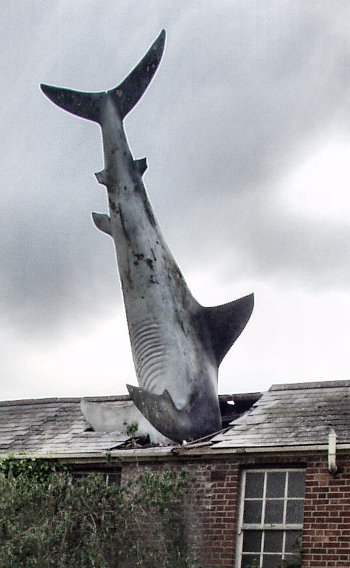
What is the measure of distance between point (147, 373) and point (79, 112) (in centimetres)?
427

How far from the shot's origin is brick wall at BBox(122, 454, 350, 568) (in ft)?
40.4

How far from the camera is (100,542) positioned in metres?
12.6

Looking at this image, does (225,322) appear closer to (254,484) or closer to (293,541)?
(254,484)

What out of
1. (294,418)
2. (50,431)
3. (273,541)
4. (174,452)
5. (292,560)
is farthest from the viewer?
(50,431)

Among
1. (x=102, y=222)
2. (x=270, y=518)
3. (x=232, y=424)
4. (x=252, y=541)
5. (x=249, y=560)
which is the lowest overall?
(x=249, y=560)

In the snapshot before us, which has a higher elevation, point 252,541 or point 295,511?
point 295,511

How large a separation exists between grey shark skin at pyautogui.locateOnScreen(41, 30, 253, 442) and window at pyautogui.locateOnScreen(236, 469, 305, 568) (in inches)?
71.2

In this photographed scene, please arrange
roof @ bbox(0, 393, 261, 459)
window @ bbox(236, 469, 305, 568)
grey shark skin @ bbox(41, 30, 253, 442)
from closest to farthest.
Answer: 1. window @ bbox(236, 469, 305, 568)
2. roof @ bbox(0, 393, 261, 459)
3. grey shark skin @ bbox(41, 30, 253, 442)

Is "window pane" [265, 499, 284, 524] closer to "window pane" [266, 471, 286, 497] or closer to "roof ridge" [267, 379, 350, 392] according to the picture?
"window pane" [266, 471, 286, 497]

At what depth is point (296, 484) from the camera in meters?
13.0

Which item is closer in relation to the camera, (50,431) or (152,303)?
(152,303)

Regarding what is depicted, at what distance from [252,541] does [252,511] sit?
0.36m

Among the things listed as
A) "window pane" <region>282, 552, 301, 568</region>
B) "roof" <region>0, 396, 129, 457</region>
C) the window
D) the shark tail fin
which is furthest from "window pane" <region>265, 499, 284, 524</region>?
the shark tail fin

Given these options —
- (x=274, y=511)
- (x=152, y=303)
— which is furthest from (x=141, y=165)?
(x=274, y=511)
